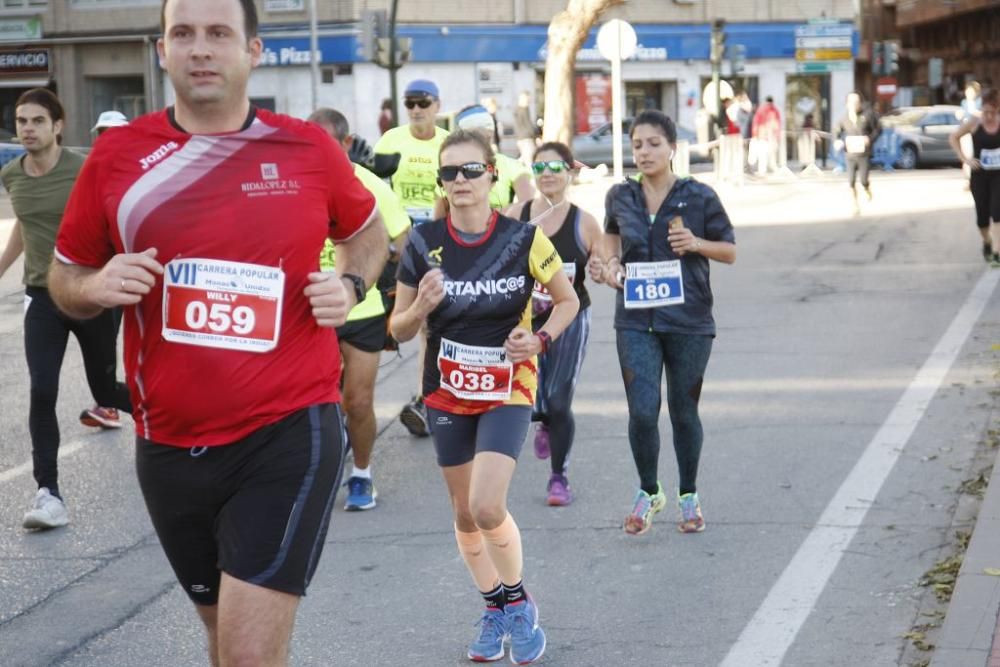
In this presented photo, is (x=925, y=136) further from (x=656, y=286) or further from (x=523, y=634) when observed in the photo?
(x=523, y=634)

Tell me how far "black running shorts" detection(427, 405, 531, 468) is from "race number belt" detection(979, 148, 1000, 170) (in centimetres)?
1161

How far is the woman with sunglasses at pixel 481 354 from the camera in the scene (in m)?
5.55

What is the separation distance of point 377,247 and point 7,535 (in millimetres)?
4104

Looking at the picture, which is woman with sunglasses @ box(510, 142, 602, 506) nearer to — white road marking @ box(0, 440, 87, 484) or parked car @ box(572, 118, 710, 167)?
white road marking @ box(0, 440, 87, 484)

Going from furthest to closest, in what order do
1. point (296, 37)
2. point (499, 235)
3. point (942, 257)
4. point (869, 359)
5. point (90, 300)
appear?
point (296, 37), point (942, 257), point (869, 359), point (499, 235), point (90, 300)

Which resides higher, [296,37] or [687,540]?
[296,37]

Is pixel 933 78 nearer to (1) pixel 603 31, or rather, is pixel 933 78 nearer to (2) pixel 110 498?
(1) pixel 603 31

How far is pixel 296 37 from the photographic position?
45.6 meters

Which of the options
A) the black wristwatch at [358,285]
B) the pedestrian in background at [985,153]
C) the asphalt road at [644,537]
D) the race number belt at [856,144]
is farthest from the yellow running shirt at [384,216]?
the race number belt at [856,144]

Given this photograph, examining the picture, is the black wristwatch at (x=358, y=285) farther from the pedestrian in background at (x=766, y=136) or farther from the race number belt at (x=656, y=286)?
the pedestrian in background at (x=766, y=136)

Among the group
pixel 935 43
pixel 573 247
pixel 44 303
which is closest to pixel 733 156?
pixel 573 247

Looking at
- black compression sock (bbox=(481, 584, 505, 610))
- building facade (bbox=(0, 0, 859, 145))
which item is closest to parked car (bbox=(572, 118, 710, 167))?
building facade (bbox=(0, 0, 859, 145))

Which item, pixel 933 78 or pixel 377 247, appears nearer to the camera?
pixel 377 247

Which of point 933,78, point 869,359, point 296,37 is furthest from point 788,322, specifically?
point 933,78
